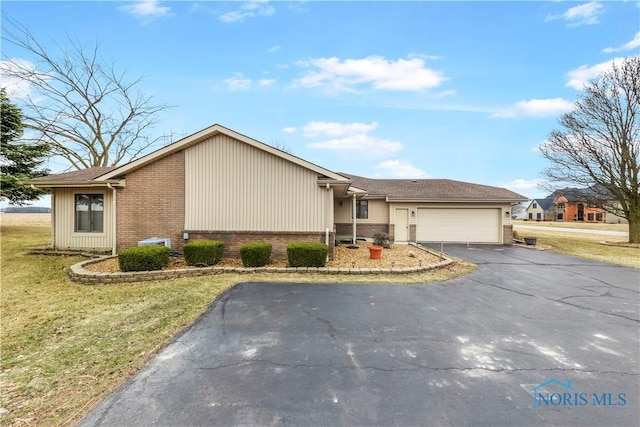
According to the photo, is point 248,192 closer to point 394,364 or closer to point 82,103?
point 394,364

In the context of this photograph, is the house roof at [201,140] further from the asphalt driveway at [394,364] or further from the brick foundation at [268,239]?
the asphalt driveway at [394,364]

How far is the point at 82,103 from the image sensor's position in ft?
67.2

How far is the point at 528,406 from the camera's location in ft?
8.34

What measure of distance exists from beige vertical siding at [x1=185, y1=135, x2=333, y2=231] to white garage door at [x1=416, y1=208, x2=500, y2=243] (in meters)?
8.59

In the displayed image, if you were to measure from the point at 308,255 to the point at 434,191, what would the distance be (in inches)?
438

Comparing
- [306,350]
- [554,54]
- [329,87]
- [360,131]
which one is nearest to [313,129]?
[360,131]

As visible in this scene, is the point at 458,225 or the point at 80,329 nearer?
the point at 80,329

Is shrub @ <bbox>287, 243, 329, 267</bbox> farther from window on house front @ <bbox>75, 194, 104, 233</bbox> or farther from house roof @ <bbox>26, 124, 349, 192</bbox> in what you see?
window on house front @ <bbox>75, 194, 104, 233</bbox>

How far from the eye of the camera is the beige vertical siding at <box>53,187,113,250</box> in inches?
423

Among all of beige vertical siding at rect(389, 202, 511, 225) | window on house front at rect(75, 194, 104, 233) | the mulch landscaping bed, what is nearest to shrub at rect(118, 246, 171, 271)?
the mulch landscaping bed

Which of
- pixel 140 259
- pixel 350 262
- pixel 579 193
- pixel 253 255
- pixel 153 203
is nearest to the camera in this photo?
pixel 140 259

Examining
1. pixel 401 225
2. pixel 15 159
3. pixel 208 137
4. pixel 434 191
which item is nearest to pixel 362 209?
pixel 401 225

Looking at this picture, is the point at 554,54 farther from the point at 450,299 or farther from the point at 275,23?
the point at 450,299

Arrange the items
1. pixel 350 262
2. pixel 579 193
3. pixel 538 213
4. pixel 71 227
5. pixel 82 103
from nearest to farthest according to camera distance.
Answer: pixel 350 262 < pixel 71 227 < pixel 579 193 < pixel 82 103 < pixel 538 213
